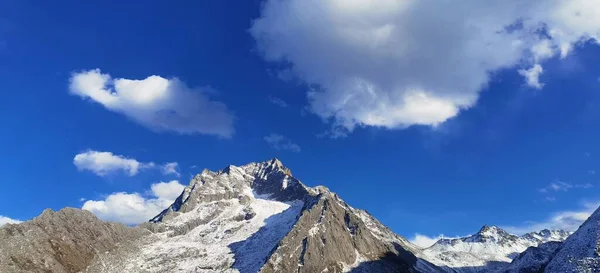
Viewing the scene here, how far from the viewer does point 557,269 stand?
19225 centimetres

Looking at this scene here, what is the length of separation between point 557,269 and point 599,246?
72.0ft

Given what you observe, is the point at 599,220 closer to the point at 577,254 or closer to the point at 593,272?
the point at 577,254

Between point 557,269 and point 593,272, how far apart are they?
90.1 ft

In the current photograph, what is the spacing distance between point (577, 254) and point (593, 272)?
72.3 feet

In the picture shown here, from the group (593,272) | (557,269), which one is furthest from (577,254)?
(593,272)

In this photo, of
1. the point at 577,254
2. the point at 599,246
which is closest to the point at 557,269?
the point at 577,254

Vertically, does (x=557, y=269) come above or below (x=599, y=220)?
below

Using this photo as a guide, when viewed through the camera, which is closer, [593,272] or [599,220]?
[593,272]

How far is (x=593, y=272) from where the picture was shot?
543ft

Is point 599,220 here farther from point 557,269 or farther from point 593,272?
point 593,272

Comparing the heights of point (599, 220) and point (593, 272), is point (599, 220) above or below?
above

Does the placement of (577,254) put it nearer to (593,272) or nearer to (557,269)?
(557,269)

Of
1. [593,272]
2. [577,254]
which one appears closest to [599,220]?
[577,254]

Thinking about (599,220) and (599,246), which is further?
(599,220)
